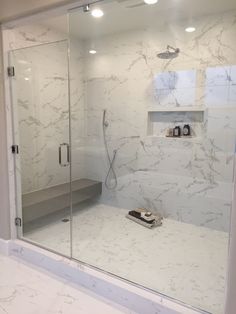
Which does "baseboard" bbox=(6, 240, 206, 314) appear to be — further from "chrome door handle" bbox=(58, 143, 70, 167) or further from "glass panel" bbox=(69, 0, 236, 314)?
"chrome door handle" bbox=(58, 143, 70, 167)

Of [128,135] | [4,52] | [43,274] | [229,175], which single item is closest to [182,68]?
[128,135]

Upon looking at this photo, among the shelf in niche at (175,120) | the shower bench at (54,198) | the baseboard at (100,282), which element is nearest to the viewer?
the baseboard at (100,282)

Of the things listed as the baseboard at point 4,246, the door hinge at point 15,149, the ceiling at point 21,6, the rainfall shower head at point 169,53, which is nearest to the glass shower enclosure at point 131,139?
the rainfall shower head at point 169,53

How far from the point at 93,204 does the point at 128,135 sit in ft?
3.75

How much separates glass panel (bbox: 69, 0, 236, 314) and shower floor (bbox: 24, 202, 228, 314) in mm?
13

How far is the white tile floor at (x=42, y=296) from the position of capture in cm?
198

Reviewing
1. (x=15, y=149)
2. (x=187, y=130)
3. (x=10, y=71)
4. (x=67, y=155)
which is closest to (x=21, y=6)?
(x=10, y=71)

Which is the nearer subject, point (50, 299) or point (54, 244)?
point (50, 299)

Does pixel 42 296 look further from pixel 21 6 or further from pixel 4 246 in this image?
pixel 21 6

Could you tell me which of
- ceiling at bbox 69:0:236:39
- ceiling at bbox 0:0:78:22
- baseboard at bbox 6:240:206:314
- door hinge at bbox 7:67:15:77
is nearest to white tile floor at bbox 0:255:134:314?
baseboard at bbox 6:240:206:314

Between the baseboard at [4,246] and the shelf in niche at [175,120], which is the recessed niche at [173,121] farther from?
the baseboard at [4,246]

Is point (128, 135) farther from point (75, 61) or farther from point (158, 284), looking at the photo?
point (158, 284)

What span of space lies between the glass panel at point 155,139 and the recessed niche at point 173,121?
0.04ft

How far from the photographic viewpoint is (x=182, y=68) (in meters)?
3.35
